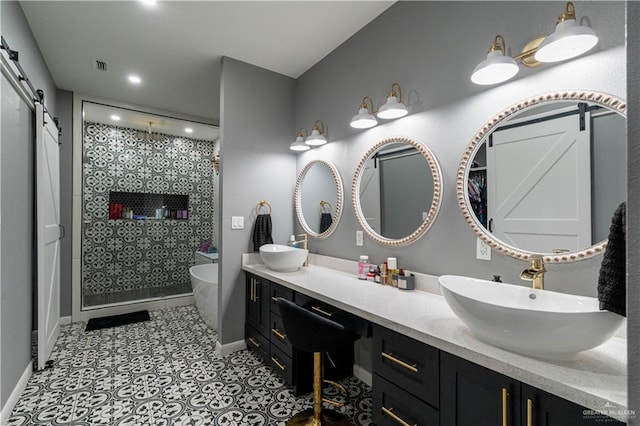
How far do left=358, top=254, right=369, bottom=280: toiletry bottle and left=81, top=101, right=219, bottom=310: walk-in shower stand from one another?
11.3 feet

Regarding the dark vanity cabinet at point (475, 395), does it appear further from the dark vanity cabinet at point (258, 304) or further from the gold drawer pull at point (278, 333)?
the dark vanity cabinet at point (258, 304)

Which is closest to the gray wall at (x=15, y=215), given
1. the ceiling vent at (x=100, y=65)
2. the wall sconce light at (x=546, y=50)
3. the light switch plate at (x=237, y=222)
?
the ceiling vent at (x=100, y=65)

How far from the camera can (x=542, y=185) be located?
143 centimetres

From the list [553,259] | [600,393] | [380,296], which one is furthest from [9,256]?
[553,259]

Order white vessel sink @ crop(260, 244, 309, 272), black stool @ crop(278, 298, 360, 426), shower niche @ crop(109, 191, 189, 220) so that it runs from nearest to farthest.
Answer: black stool @ crop(278, 298, 360, 426), white vessel sink @ crop(260, 244, 309, 272), shower niche @ crop(109, 191, 189, 220)

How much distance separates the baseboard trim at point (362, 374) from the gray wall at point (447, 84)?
2.96 ft

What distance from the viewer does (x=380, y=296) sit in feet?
5.96

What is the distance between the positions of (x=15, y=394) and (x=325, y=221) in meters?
2.60

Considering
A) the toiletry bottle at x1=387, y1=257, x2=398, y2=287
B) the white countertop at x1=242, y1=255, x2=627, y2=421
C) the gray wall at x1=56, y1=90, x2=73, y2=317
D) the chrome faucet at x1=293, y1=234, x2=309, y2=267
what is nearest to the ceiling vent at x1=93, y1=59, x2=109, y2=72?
the gray wall at x1=56, y1=90, x2=73, y2=317

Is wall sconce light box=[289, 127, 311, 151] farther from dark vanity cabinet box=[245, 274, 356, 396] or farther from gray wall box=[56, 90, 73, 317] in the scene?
gray wall box=[56, 90, 73, 317]

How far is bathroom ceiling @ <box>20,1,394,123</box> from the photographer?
2209 mm

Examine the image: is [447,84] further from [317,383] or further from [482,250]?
[317,383]

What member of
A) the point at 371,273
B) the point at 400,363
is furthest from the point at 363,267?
the point at 400,363

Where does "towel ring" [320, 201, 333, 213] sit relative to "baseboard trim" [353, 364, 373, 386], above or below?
above
